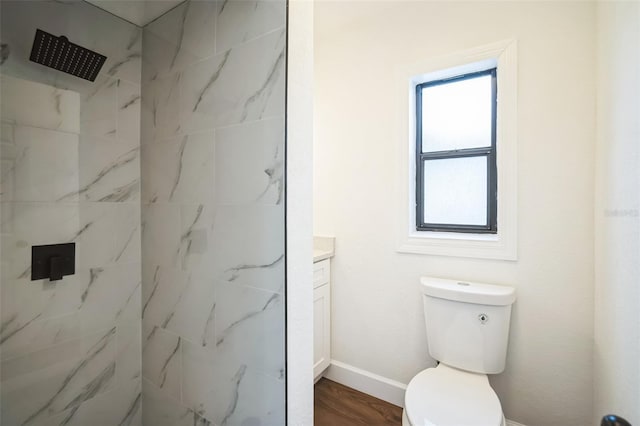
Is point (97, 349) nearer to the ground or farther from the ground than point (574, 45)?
nearer to the ground

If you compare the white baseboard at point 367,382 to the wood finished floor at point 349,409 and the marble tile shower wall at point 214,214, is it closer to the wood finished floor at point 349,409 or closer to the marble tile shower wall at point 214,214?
the wood finished floor at point 349,409

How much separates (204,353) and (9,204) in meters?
0.77

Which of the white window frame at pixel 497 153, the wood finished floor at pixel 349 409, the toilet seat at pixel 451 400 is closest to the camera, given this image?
the toilet seat at pixel 451 400

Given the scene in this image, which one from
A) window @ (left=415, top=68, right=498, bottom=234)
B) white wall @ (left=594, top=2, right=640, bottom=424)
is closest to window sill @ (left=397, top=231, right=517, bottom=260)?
window @ (left=415, top=68, right=498, bottom=234)

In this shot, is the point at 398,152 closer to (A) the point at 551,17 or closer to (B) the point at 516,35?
(B) the point at 516,35

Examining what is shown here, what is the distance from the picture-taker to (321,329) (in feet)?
5.58

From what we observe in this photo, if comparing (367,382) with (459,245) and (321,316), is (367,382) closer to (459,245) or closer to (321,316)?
(321,316)

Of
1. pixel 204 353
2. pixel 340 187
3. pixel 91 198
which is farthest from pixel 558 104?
pixel 91 198

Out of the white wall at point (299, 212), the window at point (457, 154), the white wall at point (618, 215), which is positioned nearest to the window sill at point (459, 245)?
the window at point (457, 154)

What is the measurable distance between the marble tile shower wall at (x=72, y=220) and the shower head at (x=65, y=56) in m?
0.02

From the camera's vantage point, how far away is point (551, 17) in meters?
1.25

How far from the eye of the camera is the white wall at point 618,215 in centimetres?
83

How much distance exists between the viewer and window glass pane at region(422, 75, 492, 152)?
1.54 metres

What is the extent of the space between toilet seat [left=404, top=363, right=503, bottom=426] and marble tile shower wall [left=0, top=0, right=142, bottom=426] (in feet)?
3.88
